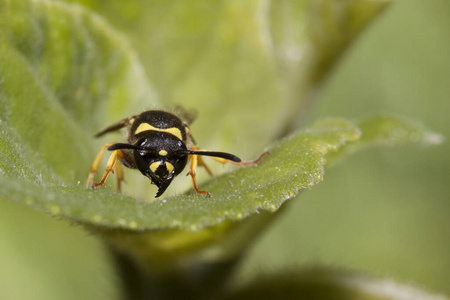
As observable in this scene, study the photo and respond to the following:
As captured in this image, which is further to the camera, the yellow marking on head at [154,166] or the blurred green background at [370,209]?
the blurred green background at [370,209]

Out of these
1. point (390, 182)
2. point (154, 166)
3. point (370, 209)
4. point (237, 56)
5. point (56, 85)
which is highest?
point (390, 182)

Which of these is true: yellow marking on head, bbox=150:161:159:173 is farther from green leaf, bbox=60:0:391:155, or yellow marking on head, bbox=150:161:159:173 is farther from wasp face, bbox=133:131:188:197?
green leaf, bbox=60:0:391:155

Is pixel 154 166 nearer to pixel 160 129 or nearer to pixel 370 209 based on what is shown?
pixel 160 129

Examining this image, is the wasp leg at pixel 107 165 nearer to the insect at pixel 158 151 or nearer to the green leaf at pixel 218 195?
the insect at pixel 158 151

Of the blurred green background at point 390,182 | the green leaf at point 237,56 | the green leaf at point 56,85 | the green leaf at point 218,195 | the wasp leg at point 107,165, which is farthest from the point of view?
the blurred green background at point 390,182

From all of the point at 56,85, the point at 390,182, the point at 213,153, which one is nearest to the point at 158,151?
the point at 213,153

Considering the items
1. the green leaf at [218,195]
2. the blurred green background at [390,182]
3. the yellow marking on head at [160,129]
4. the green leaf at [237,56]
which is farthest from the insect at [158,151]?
the blurred green background at [390,182]
